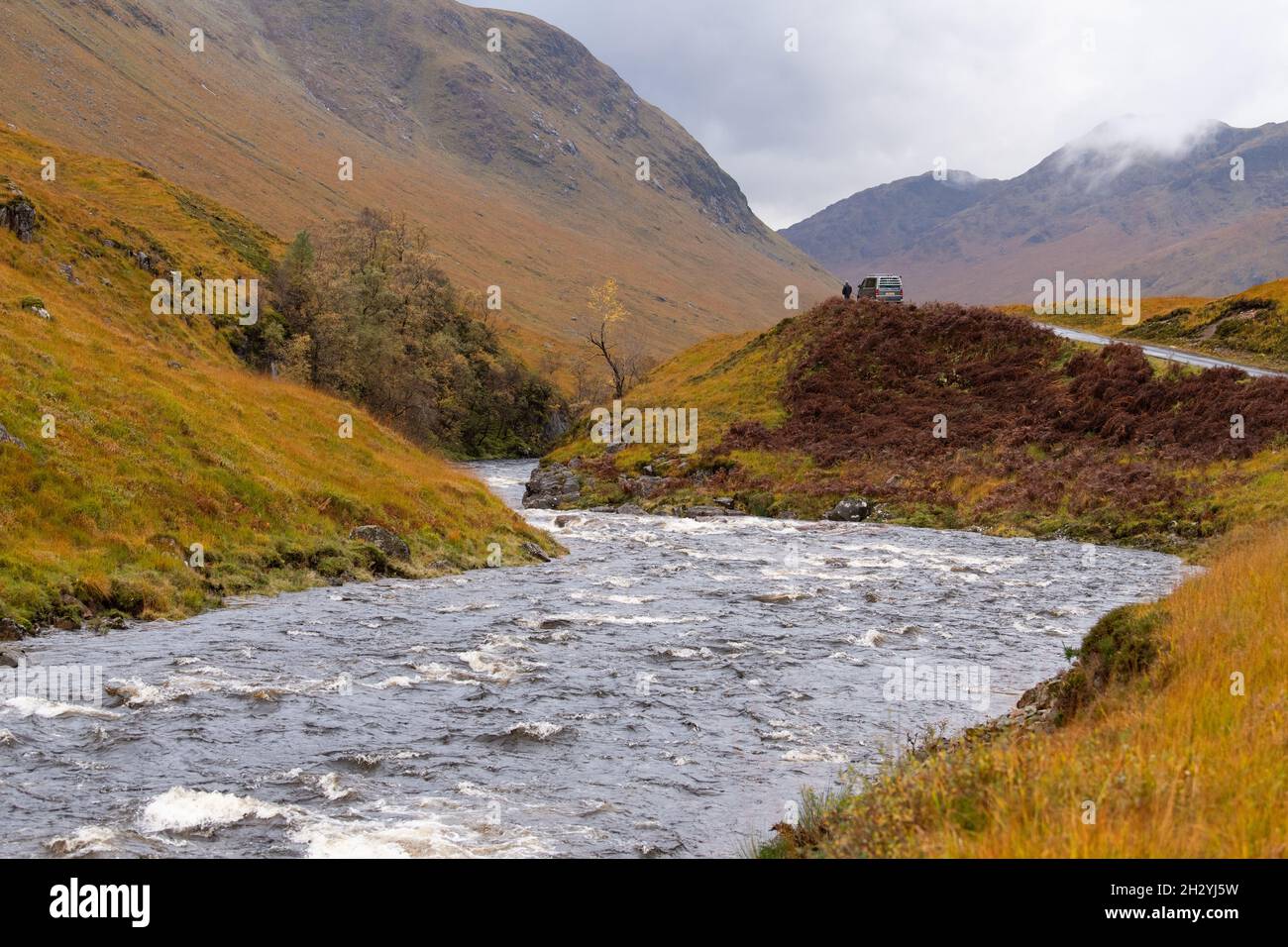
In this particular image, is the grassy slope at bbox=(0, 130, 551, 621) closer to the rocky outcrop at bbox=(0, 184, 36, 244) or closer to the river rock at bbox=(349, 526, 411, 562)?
the river rock at bbox=(349, 526, 411, 562)

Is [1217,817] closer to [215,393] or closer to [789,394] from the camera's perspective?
[215,393]

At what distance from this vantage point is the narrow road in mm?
46938

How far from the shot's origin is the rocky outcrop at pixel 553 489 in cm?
5531

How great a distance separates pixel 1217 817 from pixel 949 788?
6.52 ft

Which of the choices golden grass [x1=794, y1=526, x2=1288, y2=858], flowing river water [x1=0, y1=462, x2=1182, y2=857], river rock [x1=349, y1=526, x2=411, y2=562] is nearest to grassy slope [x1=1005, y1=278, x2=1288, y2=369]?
flowing river water [x1=0, y1=462, x2=1182, y2=857]

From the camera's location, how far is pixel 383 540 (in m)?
29.2

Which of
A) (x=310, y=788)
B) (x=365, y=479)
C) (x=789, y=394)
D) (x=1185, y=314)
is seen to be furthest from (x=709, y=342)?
(x=310, y=788)
